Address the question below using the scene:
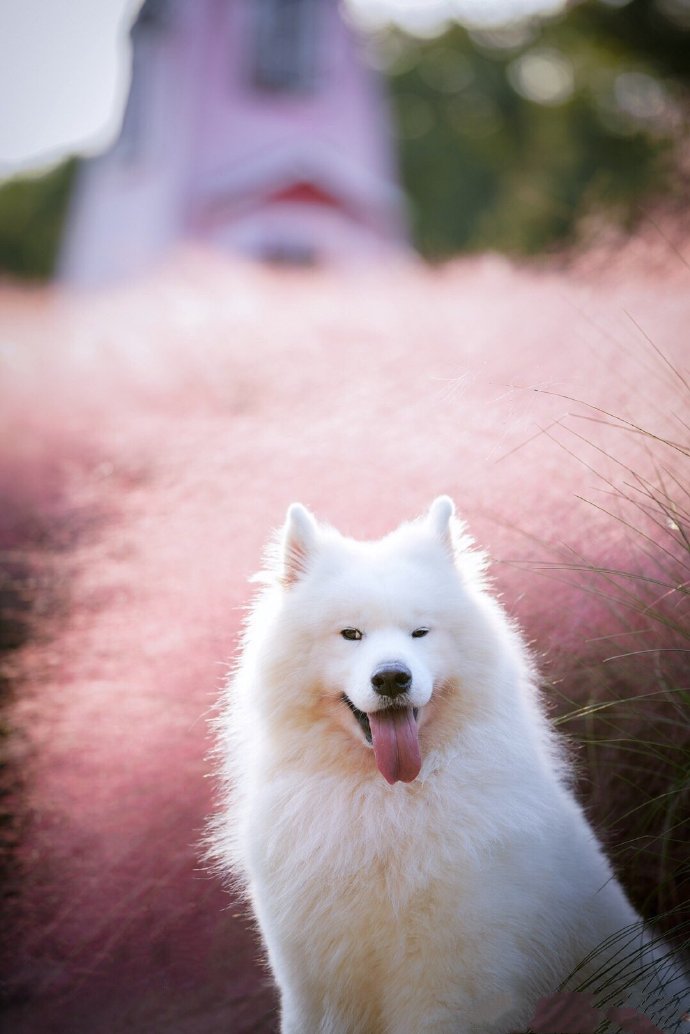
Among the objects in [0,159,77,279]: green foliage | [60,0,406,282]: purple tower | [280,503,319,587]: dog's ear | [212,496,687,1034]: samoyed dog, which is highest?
[0,159,77,279]: green foliage

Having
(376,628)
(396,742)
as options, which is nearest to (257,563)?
(376,628)

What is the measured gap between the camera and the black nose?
1.84 meters

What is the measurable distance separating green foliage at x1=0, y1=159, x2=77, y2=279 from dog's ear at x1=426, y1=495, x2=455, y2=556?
18.6 metres

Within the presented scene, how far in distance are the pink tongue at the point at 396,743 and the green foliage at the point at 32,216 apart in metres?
18.9

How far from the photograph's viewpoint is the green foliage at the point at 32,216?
764 inches

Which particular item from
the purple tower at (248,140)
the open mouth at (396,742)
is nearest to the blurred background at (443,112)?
the purple tower at (248,140)

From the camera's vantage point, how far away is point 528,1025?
201 cm

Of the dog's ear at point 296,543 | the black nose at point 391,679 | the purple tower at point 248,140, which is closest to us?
the black nose at point 391,679

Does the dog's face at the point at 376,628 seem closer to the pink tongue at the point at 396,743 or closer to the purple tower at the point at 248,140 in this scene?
the pink tongue at the point at 396,743

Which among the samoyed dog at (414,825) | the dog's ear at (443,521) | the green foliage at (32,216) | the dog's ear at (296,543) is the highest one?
the green foliage at (32,216)

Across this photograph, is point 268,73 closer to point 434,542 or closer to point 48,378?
point 48,378

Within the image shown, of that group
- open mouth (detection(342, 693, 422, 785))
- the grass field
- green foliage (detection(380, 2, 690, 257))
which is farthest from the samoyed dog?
green foliage (detection(380, 2, 690, 257))

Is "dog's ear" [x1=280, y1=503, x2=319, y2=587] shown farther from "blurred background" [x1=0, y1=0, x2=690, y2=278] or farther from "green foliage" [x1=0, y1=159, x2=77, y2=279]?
"green foliage" [x1=0, y1=159, x2=77, y2=279]

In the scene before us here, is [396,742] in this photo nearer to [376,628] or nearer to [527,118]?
[376,628]
